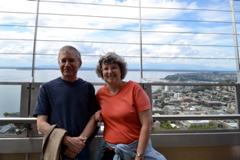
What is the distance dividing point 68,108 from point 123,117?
15.9 inches

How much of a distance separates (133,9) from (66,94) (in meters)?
2.92

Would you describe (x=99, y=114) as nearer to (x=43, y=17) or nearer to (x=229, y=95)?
(x=229, y=95)

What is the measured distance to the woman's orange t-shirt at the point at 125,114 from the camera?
1.03 metres

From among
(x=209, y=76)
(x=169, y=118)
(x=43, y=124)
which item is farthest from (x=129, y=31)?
(x=43, y=124)

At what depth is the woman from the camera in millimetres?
1010

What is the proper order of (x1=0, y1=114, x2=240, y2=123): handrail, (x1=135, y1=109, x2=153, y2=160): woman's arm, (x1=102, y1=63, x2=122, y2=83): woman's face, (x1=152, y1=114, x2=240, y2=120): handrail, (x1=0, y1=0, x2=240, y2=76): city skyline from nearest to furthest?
1. (x1=135, y1=109, x2=153, y2=160): woman's arm
2. (x1=102, y1=63, x2=122, y2=83): woman's face
3. (x1=0, y1=114, x2=240, y2=123): handrail
4. (x1=152, y1=114, x2=240, y2=120): handrail
5. (x1=0, y1=0, x2=240, y2=76): city skyline

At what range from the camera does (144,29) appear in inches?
126

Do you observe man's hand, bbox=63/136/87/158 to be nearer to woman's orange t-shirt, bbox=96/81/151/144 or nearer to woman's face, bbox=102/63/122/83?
woman's orange t-shirt, bbox=96/81/151/144

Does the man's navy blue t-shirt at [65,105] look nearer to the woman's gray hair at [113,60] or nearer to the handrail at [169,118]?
the woman's gray hair at [113,60]

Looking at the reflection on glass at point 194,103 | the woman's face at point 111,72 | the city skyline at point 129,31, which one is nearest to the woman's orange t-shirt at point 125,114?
the woman's face at point 111,72

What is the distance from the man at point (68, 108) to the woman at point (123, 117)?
12 cm

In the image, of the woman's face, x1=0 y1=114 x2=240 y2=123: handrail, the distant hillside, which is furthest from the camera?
the distant hillside

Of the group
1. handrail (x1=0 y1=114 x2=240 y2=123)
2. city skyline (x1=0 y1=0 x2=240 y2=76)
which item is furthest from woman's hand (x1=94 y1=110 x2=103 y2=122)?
city skyline (x1=0 y1=0 x2=240 y2=76)

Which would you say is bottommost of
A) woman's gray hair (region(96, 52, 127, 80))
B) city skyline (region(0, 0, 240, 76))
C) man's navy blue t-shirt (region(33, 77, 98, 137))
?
man's navy blue t-shirt (region(33, 77, 98, 137))
